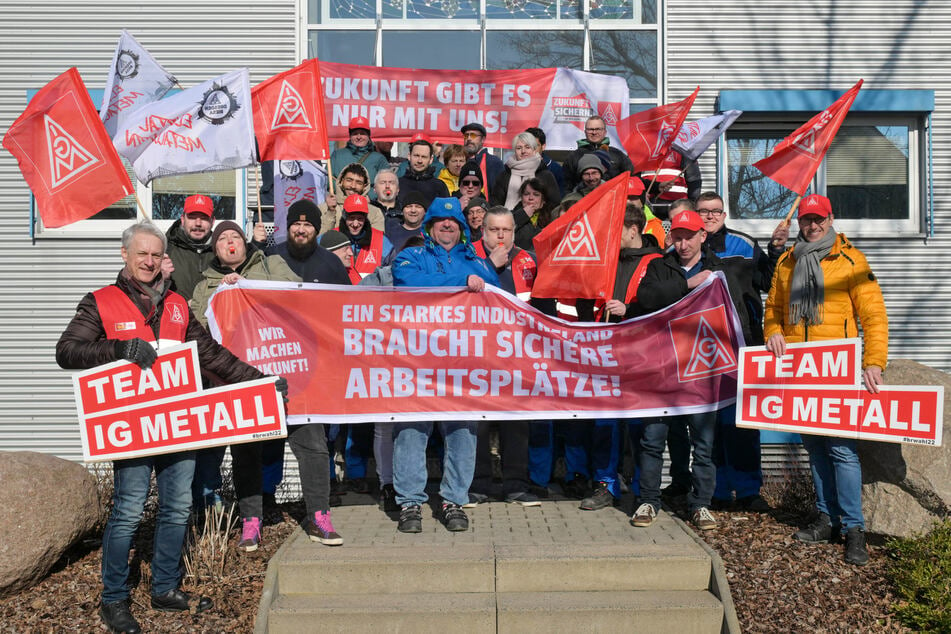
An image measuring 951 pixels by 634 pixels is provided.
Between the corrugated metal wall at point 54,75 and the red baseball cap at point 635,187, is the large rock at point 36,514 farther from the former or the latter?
the red baseball cap at point 635,187

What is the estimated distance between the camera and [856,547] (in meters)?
6.35

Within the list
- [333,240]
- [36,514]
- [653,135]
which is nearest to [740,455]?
[653,135]

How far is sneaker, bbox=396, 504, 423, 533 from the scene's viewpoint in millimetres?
6602

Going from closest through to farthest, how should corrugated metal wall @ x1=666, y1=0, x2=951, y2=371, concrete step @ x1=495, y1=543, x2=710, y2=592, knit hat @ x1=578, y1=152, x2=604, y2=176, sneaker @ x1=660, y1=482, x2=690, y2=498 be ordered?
concrete step @ x1=495, y1=543, x2=710, y2=592 < sneaker @ x1=660, y1=482, x2=690, y2=498 < knit hat @ x1=578, y1=152, x2=604, y2=176 < corrugated metal wall @ x1=666, y1=0, x2=951, y2=371

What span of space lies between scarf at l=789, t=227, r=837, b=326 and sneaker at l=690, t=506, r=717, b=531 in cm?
158

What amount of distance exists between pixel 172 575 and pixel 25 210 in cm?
651

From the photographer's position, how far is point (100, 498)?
7109 mm

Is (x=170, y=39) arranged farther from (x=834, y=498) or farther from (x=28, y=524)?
(x=834, y=498)

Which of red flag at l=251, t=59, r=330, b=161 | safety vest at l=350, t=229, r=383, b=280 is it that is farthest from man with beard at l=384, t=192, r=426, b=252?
red flag at l=251, t=59, r=330, b=161

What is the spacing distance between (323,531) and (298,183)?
185 inches

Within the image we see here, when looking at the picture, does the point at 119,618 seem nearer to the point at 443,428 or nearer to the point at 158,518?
the point at 158,518

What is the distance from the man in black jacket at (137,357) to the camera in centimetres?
538

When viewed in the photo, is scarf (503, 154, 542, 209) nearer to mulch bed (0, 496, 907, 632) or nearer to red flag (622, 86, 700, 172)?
red flag (622, 86, 700, 172)

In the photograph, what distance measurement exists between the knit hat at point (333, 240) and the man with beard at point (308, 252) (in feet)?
1.24
